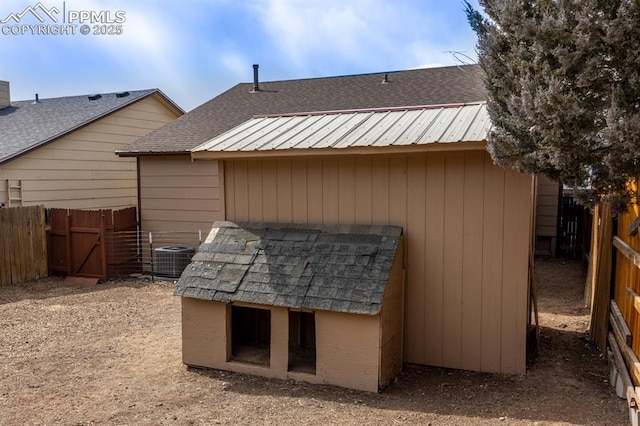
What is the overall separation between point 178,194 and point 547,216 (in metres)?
9.21

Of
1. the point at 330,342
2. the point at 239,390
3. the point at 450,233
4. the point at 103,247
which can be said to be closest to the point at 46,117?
the point at 103,247

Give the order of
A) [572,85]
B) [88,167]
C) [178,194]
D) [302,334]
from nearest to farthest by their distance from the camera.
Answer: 1. [572,85]
2. [302,334]
3. [178,194]
4. [88,167]

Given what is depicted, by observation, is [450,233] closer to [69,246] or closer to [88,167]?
[69,246]

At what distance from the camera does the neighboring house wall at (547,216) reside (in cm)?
1296

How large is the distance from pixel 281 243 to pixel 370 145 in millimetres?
1489

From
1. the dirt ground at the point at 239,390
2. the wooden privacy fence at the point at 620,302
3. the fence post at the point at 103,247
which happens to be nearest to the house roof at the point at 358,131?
the wooden privacy fence at the point at 620,302

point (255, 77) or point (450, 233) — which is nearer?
point (450, 233)

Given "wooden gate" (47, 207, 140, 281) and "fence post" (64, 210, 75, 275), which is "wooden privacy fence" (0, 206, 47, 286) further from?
"fence post" (64, 210, 75, 275)

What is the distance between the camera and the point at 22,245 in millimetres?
10789

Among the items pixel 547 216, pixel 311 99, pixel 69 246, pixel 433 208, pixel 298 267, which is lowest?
pixel 69 246

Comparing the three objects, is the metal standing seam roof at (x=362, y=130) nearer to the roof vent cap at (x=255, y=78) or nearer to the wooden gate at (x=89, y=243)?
the wooden gate at (x=89, y=243)

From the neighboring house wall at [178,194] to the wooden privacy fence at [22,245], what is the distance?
2207 millimetres

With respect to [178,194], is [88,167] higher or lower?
higher

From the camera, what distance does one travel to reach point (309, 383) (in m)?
5.12
